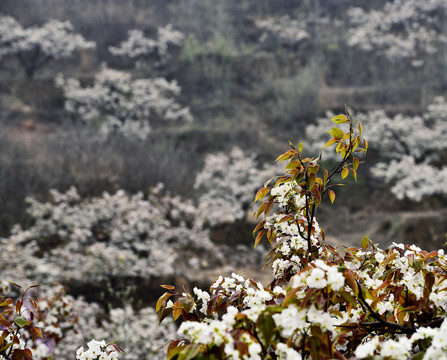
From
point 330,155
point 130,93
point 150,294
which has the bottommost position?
point 150,294

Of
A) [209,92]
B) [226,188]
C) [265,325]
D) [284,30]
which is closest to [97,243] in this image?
[226,188]

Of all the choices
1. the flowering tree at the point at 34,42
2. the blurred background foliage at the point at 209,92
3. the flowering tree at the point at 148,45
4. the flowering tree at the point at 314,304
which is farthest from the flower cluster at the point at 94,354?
the flowering tree at the point at 148,45

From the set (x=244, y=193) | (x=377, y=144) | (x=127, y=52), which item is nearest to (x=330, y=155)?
(x=377, y=144)

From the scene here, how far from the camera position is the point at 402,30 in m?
14.7

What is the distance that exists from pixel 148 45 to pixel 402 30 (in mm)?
8792

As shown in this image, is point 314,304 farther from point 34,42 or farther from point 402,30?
point 402,30

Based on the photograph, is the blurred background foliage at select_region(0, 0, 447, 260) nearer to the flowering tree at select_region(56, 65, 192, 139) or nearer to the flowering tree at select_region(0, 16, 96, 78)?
the flowering tree at select_region(56, 65, 192, 139)

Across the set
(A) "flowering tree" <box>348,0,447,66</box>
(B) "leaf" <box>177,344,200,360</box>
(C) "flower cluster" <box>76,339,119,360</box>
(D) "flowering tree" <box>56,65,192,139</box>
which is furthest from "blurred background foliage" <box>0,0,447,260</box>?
(B) "leaf" <box>177,344,200,360</box>

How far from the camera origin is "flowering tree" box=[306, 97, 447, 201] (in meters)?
8.48

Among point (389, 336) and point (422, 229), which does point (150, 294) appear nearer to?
point (389, 336)

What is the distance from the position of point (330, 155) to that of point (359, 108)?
2.75 m

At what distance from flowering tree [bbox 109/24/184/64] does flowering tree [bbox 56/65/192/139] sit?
2250 millimetres

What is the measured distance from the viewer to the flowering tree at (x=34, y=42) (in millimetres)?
11898

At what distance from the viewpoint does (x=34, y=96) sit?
38.6ft
